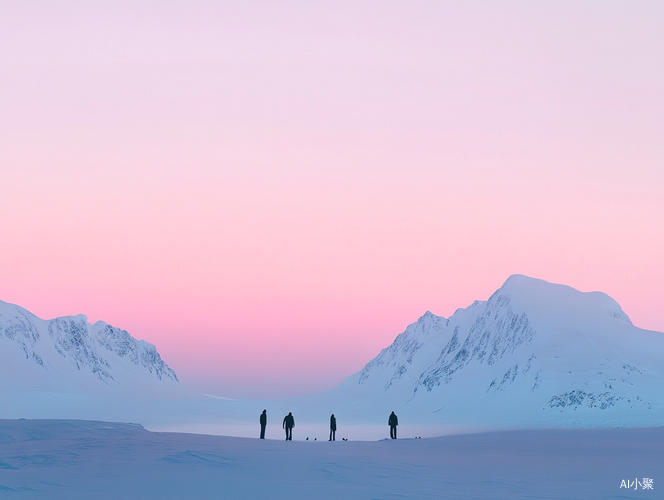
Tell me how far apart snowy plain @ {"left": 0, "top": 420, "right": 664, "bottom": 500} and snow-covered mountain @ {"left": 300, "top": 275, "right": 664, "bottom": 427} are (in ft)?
149

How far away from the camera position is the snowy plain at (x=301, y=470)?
18953 mm

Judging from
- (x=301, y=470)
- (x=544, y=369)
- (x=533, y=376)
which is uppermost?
(x=544, y=369)

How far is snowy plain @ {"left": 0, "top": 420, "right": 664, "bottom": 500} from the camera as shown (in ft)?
62.2

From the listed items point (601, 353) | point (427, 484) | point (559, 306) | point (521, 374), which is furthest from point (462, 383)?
point (427, 484)

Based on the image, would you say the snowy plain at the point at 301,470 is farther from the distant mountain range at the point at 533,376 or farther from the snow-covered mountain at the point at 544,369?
the snow-covered mountain at the point at 544,369

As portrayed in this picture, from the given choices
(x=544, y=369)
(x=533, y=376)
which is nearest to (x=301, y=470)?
(x=544, y=369)

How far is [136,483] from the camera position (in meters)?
20.0

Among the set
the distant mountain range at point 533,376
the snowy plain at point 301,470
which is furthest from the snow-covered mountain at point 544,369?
the snowy plain at point 301,470

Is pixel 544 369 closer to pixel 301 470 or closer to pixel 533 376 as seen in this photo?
pixel 533 376

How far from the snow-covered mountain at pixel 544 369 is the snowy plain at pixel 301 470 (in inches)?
1790

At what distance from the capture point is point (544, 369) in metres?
107

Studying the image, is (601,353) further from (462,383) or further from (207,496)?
(207,496)

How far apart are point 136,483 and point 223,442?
12358 millimetres

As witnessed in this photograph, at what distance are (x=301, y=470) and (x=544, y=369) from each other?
90216 mm
